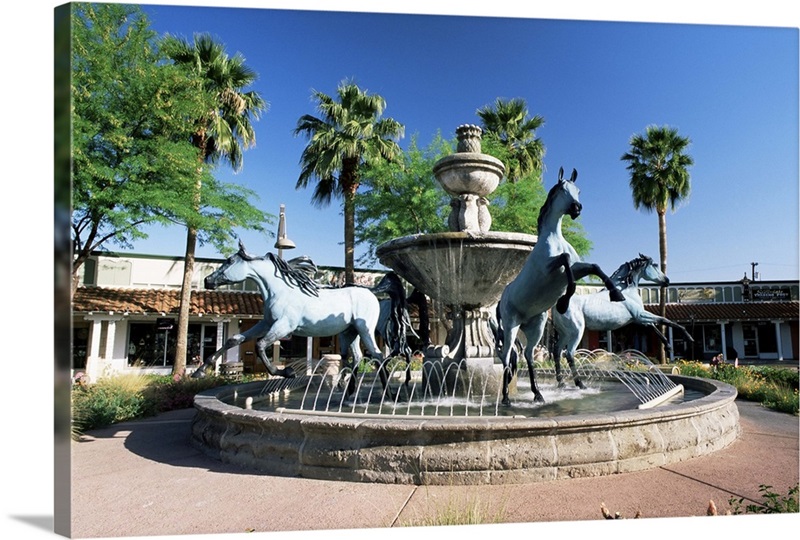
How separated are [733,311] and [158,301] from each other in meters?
33.8

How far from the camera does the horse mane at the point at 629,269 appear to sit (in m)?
9.27

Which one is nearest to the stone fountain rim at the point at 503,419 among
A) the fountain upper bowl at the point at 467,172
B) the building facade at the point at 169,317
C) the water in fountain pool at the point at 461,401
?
the water in fountain pool at the point at 461,401

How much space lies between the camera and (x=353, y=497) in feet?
12.9

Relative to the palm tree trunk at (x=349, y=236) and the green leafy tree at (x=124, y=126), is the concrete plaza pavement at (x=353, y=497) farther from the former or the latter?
the palm tree trunk at (x=349, y=236)

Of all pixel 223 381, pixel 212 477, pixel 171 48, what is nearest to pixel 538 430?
pixel 212 477

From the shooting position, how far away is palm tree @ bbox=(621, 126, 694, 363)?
79.7ft

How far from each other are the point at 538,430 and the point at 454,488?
0.87 meters

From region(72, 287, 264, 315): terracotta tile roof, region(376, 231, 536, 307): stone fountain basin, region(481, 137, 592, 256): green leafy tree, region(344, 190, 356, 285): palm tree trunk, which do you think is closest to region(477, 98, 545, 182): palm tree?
region(481, 137, 592, 256): green leafy tree

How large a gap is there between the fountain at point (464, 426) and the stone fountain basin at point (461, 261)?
0.02 metres

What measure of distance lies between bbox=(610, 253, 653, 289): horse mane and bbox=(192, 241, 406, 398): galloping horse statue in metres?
4.86

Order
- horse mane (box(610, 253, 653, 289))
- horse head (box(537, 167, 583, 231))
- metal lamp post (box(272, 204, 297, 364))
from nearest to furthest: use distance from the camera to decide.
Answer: horse head (box(537, 167, 583, 231)) → horse mane (box(610, 253, 653, 289)) → metal lamp post (box(272, 204, 297, 364))

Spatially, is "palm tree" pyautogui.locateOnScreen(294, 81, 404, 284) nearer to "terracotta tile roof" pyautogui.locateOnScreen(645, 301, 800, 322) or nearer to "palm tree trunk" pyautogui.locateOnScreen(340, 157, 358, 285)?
"palm tree trunk" pyautogui.locateOnScreen(340, 157, 358, 285)

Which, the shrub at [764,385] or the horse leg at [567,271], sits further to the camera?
the shrub at [764,385]

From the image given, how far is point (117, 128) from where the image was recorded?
45.1ft
